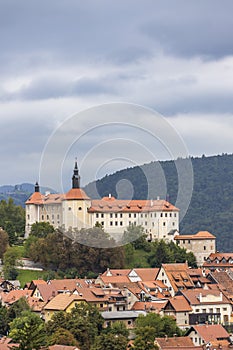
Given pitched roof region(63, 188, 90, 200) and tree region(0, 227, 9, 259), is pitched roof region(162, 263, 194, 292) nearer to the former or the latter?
pitched roof region(63, 188, 90, 200)

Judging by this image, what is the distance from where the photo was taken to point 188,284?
80938mm

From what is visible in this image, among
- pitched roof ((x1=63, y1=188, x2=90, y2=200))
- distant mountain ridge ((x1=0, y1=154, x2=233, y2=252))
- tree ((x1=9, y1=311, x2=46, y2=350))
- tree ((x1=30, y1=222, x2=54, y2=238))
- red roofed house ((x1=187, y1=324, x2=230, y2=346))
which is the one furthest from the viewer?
distant mountain ridge ((x1=0, y1=154, x2=233, y2=252))

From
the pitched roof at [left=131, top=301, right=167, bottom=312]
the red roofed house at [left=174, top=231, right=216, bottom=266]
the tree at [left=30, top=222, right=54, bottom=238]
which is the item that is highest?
the tree at [left=30, top=222, right=54, bottom=238]

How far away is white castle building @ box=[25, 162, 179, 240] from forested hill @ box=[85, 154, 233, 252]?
1.29 meters

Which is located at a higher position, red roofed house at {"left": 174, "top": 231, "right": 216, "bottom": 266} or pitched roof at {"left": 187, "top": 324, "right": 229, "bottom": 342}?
red roofed house at {"left": 174, "top": 231, "right": 216, "bottom": 266}

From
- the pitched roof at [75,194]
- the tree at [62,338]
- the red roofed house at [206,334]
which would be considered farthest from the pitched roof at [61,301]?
the pitched roof at [75,194]

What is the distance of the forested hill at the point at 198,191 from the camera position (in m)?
103

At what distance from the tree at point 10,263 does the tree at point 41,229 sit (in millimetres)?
5344

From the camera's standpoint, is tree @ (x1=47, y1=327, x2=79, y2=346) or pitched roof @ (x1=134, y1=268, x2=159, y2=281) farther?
pitched roof @ (x1=134, y1=268, x2=159, y2=281)

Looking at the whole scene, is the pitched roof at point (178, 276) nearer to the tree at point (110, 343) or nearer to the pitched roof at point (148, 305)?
the pitched roof at point (148, 305)

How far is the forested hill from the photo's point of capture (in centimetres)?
10338

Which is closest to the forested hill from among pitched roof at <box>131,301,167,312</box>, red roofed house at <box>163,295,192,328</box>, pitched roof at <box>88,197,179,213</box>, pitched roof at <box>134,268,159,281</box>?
pitched roof at <box>88,197,179,213</box>

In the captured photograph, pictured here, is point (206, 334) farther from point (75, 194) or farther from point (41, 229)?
point (41, 229)

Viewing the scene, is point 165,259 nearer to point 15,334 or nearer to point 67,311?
point 67,311
